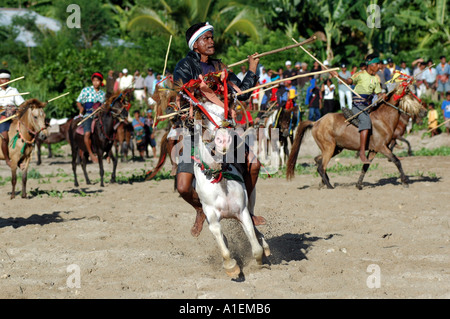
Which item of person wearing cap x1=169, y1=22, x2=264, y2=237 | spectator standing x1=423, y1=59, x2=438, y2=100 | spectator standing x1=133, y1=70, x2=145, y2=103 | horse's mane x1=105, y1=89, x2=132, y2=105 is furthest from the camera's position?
spectator standing x1=133, y1=70, x2=145, y2=103

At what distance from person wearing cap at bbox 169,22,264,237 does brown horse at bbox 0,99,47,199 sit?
7118 mm

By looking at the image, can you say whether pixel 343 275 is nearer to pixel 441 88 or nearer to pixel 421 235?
pixel 421 235

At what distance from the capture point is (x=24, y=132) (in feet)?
45.5

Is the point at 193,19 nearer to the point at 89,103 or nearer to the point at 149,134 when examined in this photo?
the point at 149,134

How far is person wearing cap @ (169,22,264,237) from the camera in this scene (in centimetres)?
721

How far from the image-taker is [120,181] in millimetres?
16672

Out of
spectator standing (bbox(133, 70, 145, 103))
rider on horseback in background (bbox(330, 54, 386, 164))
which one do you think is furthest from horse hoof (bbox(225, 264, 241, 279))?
spectator standing (bbox(133, 70, 145, 103))

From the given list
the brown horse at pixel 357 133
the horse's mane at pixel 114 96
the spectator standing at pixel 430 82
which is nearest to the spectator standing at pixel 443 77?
the spectator standing at pixel 430 82

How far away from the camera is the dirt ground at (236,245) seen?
22.2 feet

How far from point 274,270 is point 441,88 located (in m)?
19.0

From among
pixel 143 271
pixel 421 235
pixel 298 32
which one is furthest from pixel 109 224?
pixel 298 32

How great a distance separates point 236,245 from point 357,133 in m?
6.52

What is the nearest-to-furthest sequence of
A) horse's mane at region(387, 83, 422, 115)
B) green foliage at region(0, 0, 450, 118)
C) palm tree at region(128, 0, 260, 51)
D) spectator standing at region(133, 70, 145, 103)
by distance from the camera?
horse's mane at region(387, 83, 422, 115) < green foliage at region(0, 0, 450, 118) < spectator standing at region(133, 70, 145, 103) < palm tree at region(128, 0, 260, 51)

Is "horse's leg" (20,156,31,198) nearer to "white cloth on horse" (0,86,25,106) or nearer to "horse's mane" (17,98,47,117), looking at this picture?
"horse's mane" (17,98,47,117)
